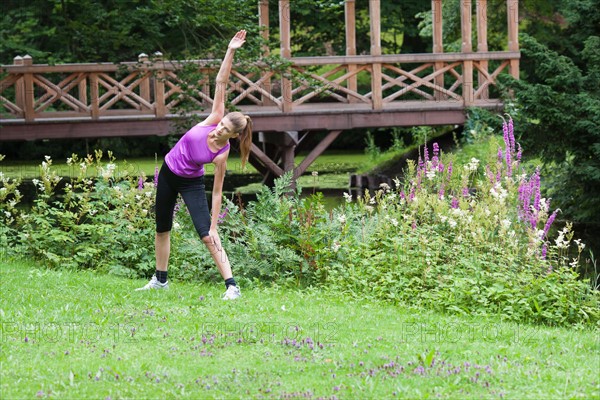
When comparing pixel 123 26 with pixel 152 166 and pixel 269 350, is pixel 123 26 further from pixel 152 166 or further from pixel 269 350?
pixel 269 350

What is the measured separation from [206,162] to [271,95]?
10562 millimetres

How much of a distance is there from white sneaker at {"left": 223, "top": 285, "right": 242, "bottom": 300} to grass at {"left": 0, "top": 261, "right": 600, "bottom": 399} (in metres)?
0.14

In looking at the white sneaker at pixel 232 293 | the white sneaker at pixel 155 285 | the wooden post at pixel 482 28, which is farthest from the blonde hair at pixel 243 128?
the wooden post at pixel 482 28

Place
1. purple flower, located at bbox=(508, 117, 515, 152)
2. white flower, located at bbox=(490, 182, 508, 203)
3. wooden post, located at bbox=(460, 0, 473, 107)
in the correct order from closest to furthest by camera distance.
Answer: white flower, located at bbox=(490, 182, 508, 203) → purple flower, located at bbox=(508, 117, 515, 152) → wooden post, located at bbox=(460, 0, 473, 107)

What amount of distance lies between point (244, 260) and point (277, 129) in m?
9.52

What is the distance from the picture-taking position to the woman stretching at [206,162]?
298 inches

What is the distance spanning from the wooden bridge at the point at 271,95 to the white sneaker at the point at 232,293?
321 inches

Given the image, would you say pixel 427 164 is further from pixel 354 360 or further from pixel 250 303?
pixel 354 360

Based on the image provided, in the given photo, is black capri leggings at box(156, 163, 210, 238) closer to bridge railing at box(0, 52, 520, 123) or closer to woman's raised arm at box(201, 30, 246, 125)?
woman's raised arm at box(201, 30, 246, 125)

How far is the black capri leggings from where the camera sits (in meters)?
7.77

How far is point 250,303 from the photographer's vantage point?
7.41 meters

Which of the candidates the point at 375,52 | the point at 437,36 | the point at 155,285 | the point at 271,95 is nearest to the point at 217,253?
the point at 155,285

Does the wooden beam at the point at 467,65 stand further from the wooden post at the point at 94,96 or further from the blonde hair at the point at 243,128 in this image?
the blonde hair at the point at 243,128

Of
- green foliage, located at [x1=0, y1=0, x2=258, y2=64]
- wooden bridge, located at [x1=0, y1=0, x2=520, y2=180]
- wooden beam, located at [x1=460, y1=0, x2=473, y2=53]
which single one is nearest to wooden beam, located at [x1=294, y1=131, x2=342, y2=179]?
wooden bridge, located at [x1=0, y1=0, x2=520, y2=180]
